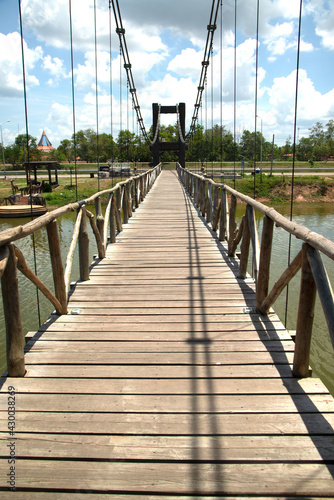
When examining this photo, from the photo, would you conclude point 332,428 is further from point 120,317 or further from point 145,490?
point 120,317

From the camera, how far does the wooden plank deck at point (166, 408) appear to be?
58.8 inches

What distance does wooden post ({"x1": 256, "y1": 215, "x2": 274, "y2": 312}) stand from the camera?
2.91 metres

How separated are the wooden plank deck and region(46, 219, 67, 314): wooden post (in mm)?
154

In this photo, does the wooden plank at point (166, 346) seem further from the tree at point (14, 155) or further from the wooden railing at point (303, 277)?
the tree at point (14, 155)

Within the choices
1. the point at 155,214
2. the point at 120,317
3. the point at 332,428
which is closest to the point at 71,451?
the point at 332,428

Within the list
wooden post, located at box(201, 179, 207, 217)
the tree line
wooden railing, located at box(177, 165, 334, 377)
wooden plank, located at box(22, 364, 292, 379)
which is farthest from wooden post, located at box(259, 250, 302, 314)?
the tree line

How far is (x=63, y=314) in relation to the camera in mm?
3088

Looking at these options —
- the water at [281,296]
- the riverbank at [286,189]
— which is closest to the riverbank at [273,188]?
the riverbank at [286,189]

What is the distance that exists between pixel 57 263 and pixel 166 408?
1.46 metres

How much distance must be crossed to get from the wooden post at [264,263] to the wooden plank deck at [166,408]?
0.53ft

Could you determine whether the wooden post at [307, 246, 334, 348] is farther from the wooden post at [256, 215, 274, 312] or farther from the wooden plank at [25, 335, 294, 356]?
the wooden post at [256, 215, 274, 312]

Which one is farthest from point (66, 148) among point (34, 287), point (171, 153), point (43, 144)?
point (34, 287)

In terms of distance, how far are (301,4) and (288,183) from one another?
25.6 meters

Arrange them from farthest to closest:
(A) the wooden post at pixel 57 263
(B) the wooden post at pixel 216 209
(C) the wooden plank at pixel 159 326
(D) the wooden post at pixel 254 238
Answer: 1. (B) the wooden post at pixel 216 209
2. (D) the wooden post at pixel 254 238
3. (A) the wooden post at pixel 57 263
4. (C) the wooden plank at pixel 159 326
